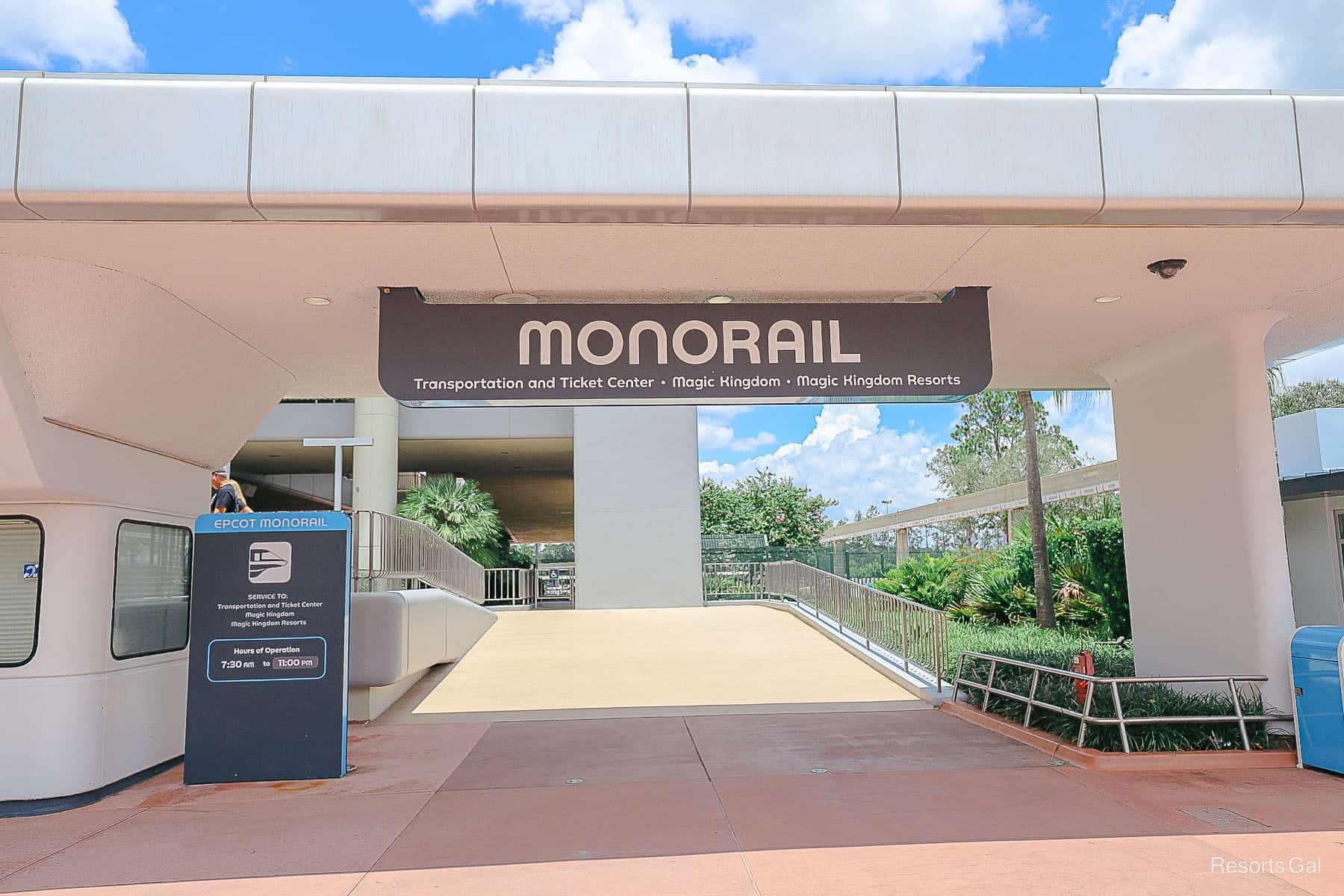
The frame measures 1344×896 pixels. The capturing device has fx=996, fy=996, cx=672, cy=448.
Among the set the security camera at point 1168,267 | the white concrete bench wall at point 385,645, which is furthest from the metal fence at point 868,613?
the white concrete bench wall at point 385,645

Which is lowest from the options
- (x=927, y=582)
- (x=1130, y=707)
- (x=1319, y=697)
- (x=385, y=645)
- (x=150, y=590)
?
(x=1130, y=707)

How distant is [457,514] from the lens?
27188 millimetres

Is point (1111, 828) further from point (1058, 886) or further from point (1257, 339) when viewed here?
point (1257, 339)

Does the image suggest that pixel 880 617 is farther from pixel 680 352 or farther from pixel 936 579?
pixel 936 579

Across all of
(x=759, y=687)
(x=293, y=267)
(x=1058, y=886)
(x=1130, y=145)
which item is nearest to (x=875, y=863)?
(x=1058, y=886)

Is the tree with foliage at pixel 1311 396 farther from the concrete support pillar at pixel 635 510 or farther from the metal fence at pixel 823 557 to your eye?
the concrete support pillar at pixel 635 510

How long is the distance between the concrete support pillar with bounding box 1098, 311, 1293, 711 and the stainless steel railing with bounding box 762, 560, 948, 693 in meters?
2.67

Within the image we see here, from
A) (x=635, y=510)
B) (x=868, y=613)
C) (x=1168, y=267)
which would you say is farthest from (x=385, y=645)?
(x=635, y=510)

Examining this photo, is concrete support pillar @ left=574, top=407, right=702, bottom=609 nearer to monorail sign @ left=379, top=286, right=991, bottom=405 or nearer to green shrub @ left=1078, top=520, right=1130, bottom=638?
green shrub @ left=1078, top=520, right=1130, bottom=638

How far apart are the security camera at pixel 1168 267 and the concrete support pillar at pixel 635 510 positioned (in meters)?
18.4

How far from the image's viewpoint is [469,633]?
16.6 m

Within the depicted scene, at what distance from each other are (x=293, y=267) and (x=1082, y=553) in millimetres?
16837

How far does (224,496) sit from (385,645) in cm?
244

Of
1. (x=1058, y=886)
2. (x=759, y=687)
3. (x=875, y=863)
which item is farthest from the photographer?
(x=759, y=687)
